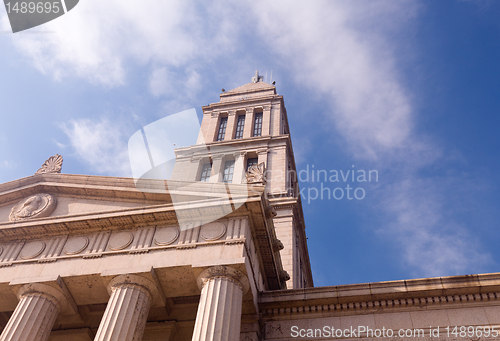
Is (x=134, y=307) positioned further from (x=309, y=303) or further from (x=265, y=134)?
(x=265, y=134)

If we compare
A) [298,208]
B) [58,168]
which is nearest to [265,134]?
[298,208]

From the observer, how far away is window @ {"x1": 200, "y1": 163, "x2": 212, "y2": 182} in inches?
1478

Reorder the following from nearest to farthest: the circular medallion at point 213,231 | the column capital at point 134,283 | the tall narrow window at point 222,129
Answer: the column capital at point 134,283 → the circular medallion at point 213,231 → the tall narrow window at point 222,129

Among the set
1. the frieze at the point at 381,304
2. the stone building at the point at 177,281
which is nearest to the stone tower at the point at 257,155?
the frieze at the point at 381,304

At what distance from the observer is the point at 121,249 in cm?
1827

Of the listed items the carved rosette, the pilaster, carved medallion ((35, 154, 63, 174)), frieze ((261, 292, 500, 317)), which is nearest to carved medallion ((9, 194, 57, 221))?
carved medallion ((35, 154, 63, 174))

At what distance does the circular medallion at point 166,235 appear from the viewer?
18.1 m

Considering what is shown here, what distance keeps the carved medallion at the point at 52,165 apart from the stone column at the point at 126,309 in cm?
849

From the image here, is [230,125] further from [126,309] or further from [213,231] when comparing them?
[126,309]

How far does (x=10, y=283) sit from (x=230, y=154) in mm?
23480

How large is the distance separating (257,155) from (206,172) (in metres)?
4.80

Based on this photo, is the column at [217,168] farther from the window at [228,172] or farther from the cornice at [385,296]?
the cornice at [385,296]

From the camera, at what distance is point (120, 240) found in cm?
1870

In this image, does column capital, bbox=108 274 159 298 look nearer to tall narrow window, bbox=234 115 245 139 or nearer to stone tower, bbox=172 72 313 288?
stone tower, bbox=172 72 313 288
